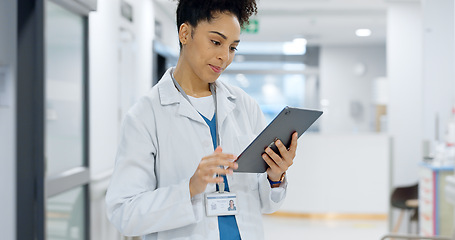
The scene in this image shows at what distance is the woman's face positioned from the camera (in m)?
1.39

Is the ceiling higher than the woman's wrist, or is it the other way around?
the ceiling

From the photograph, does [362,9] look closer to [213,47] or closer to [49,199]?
[49,199]

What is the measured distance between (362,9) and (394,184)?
9.16ft

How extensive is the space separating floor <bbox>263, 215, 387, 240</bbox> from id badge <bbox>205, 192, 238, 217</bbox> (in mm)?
4962

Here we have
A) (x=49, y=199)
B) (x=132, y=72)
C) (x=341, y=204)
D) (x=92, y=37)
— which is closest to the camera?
(x=49, y=199)

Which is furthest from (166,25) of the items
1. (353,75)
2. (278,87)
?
(353,75)

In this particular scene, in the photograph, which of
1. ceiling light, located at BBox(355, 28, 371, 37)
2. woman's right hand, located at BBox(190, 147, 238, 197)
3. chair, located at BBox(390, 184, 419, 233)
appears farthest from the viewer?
ceiling light, located at BBox(355, 28, 371, 37)

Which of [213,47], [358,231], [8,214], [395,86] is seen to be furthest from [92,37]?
[358,231]

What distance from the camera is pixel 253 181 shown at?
1511 mm

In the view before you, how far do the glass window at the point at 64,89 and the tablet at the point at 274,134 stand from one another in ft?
5.31

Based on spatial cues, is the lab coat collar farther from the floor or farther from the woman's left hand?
the floor

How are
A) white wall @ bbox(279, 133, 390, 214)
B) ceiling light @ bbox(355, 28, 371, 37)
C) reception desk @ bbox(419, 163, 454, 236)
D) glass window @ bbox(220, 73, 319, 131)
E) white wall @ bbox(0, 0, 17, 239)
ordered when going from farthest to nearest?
1. glass window @ bbox(220, 73, 319, 131)
2. ceiling light @ bbox(355, 28, 371, 37)
3. white wall @ bbox(279, 133, 390, 214)
4. reception desk @ bbox(419, 163, 454, 236)
5. white wall @ bbox(0, 0, 17, 239)

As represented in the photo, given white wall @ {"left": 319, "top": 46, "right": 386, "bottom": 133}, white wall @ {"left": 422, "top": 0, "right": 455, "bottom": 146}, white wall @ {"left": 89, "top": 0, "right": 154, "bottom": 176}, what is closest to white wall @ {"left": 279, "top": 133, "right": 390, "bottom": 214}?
white wall @ {"left": 422, "top": 0, "right": 455, "bottom": 146}

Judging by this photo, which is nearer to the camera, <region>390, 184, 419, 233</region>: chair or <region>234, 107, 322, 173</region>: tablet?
<region>234, 107, 322, 173</region>: tablet
